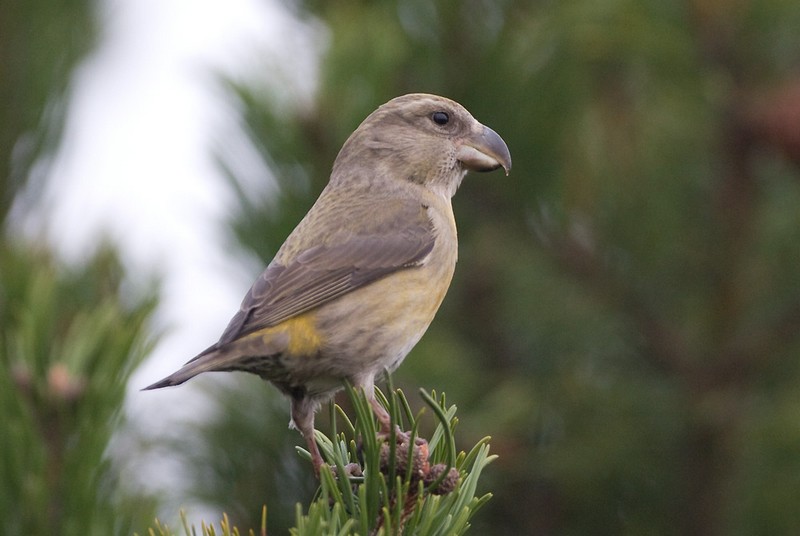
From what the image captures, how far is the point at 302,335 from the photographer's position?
3.68m

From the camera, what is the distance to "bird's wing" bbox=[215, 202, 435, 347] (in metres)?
3.70

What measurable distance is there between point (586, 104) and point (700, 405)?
1.38m

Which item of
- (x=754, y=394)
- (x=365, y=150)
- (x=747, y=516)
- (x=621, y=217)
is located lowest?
(x=747, y=516)

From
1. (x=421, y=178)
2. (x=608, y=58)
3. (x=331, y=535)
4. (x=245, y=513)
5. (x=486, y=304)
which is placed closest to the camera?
(x=331, y=535)

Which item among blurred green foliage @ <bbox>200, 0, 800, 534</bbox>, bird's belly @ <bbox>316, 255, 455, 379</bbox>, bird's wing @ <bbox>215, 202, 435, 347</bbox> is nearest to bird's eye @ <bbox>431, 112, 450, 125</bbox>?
blurred green foliage @ <bbox>200, 0, 800, 534</bbox>

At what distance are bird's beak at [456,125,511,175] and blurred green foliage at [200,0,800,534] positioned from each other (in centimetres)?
35

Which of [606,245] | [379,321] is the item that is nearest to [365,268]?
[379,321]

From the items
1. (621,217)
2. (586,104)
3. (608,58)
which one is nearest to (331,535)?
(621,217)

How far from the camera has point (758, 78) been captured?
4.81m

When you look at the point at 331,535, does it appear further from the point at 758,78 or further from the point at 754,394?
the point at 758,78

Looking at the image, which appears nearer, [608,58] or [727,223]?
[727,223]

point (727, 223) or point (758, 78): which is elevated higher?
point (758, 78)

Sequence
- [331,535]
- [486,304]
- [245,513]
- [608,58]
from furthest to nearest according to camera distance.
→ [608,58] < [486,304] < [245,513] < [331,535]

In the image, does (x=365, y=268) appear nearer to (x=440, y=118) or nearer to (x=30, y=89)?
(x=440, y=118)
